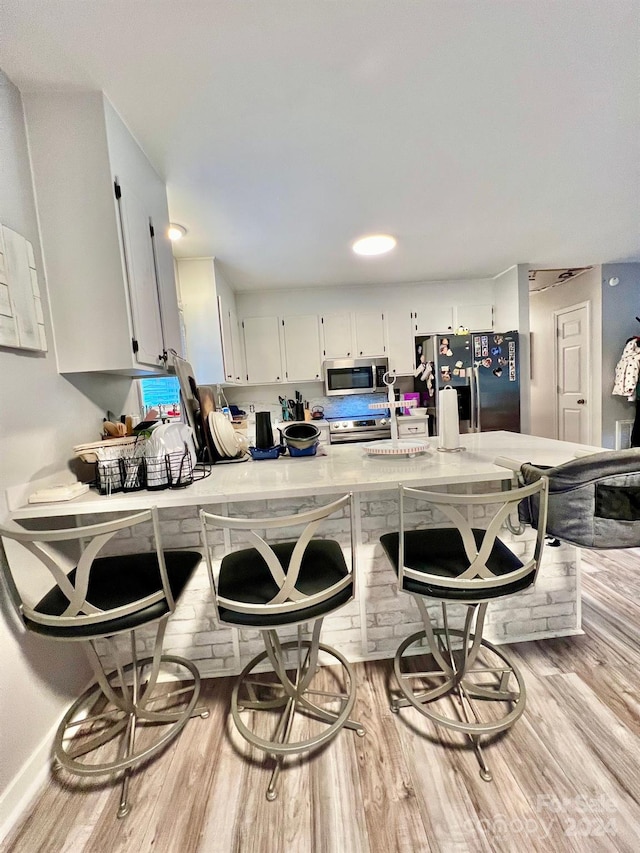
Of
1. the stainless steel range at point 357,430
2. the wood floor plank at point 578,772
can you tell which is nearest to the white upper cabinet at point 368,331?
the stainless steel range at point 357,430

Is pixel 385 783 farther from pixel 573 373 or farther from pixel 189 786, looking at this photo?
pixel 573 373

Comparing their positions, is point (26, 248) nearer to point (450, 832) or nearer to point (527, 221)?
point (450, 832)

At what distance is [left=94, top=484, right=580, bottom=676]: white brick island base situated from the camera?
1.56 meters

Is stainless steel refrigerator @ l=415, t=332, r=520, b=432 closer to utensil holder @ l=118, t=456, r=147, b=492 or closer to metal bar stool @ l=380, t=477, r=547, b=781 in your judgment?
metal bar stool @ l=380, t=477, r=547, b=781

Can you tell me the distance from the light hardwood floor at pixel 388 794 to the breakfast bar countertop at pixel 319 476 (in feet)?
3.15

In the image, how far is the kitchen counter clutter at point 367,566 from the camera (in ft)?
4.75

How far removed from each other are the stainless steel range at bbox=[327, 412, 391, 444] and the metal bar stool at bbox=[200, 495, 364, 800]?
2419mm

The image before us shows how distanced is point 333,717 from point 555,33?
2.73m

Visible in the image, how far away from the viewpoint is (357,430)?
12.9 feet

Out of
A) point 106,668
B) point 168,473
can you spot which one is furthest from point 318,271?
point 106,668

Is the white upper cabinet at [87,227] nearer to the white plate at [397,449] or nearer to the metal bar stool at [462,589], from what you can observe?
the white plate at [397,449]

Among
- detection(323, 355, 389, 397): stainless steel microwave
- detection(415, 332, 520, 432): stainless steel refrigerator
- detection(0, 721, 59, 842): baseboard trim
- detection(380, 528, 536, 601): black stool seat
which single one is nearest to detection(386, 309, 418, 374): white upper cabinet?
detection(323, 355, 389, 397): stainless steel microwave

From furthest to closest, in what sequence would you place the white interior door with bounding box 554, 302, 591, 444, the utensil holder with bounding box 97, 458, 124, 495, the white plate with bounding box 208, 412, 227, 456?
the white interior door with bounding box 554, 302, 591, 444 → the white plate with bounding box 208, 412, 227, 456 → the utensil holder with bounding box 97, 458, 124, 495

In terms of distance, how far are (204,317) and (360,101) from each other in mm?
2177
